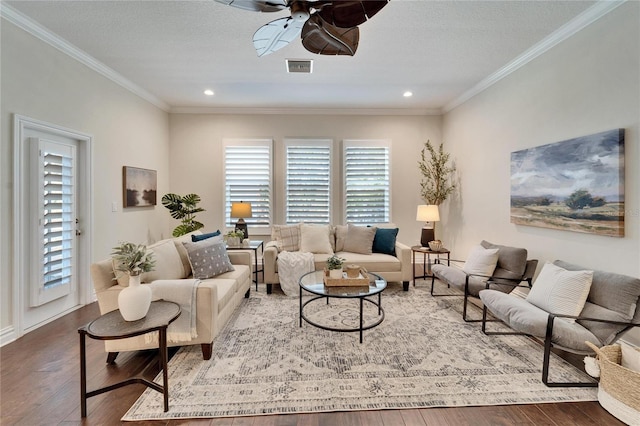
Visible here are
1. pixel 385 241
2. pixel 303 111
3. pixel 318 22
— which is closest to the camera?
pixel 318 22

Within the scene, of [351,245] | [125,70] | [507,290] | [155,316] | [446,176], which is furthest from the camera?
[446,176]

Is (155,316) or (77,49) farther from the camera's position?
(77,49)

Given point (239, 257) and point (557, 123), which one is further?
point (239, 257)

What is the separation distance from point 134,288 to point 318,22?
2165mm

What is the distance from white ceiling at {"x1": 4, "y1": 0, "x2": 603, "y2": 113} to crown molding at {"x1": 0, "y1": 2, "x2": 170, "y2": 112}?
0.06 meters

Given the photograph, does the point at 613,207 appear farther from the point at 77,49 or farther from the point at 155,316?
the point at 77,49

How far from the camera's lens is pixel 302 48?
3.38 meters

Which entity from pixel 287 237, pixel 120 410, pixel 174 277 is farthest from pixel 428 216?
pixel 120 410

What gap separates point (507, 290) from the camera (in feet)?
10.5

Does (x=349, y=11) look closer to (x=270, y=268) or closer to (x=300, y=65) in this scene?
(x=300, y=65)

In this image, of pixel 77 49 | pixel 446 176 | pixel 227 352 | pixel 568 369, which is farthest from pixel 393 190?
pixel 77 49

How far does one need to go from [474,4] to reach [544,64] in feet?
4.35

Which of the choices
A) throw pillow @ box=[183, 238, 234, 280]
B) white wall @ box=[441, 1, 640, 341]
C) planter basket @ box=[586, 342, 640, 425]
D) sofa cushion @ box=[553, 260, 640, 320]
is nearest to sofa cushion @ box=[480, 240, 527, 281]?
white wall @ box=[441, 1, 640, 341]

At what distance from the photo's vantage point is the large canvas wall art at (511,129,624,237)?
2498 millimetres
